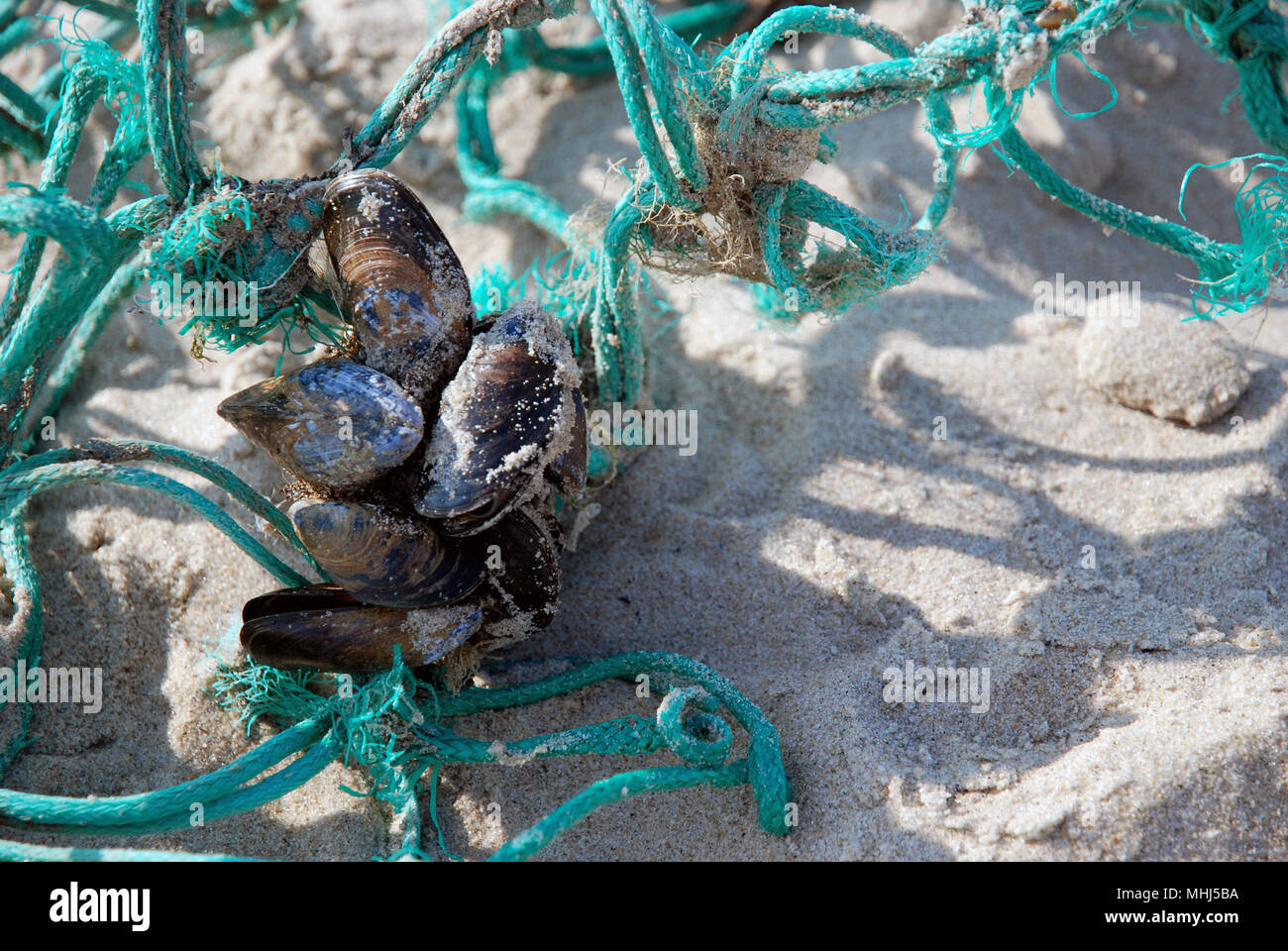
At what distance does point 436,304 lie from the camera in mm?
1666

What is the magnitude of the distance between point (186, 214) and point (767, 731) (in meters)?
1.41

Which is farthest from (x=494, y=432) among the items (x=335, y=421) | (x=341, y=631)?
(x=341, y=631)

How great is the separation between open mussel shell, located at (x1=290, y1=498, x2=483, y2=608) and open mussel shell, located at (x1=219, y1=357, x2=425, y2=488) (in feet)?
0.22

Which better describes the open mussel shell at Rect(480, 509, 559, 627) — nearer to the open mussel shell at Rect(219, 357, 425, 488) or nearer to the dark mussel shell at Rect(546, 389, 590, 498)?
the dark mussel shell at Rect(546, 389, 590, 498)

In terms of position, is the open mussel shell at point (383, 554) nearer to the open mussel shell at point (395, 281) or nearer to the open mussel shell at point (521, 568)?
the open mussel shell at point (521, 568)

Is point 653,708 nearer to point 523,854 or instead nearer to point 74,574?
point 523,854

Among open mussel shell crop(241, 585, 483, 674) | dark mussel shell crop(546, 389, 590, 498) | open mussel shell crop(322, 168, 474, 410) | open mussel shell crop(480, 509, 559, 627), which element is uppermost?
open mussel shell crop(322, 168, 474, 410)

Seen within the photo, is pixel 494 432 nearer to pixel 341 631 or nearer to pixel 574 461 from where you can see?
pixel 574 461

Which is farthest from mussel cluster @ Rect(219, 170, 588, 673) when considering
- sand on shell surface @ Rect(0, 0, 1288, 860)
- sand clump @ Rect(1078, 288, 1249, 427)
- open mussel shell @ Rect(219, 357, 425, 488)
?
sand clump @ Rect(1078, 288, 1249, 427)

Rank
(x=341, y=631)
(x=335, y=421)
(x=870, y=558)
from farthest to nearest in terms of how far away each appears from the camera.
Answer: (x=870, y=558)
(x=341, y=631)
(x=335, y=421)

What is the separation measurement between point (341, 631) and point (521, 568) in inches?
13.6

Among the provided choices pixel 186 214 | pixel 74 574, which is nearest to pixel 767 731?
pixel 186 214

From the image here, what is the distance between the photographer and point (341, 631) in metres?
1.70

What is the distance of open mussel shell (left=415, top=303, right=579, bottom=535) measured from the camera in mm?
1590
